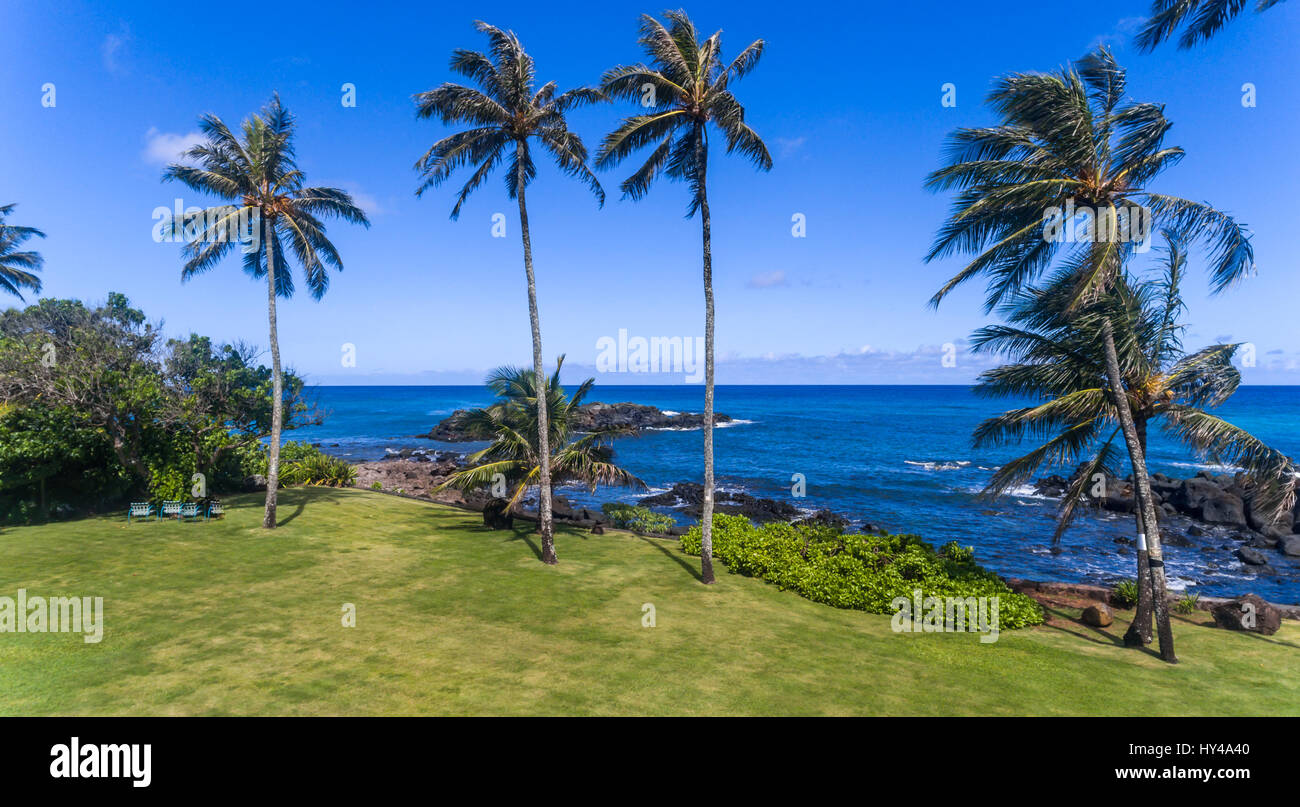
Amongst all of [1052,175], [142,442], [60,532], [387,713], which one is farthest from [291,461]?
[1052,175]

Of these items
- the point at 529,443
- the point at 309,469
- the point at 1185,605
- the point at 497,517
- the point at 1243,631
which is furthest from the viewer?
the point at 309,469

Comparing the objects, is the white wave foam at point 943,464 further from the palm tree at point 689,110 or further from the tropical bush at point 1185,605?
the palm tree at point 689,110

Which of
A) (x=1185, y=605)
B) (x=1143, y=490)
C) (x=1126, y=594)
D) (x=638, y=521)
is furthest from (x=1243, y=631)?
(x=638, y=521)

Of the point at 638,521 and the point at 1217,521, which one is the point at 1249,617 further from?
the point at 1217,521

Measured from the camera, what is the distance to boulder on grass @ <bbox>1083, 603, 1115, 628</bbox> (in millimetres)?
14102

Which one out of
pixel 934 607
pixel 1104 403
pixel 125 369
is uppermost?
pixel 125 369

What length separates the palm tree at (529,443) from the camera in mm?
19781

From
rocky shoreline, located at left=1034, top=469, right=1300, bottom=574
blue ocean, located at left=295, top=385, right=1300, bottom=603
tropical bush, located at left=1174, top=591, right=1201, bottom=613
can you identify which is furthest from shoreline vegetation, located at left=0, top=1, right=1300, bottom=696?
rocky shoreline, located at left=1034, top=469, right=1300, bottom=574

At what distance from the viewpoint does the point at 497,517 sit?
22.7 m

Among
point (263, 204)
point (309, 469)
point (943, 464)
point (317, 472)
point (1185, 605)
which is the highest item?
point (263, 204)

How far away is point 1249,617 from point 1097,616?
364cm
